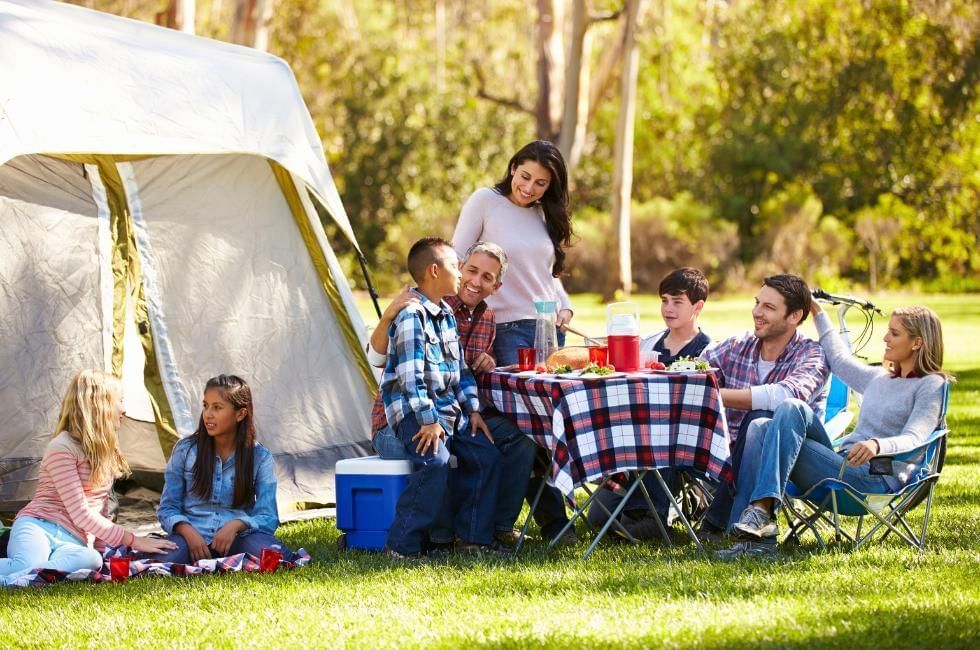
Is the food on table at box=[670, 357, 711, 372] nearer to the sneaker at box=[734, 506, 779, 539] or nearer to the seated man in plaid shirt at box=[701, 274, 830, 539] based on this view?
the seated man in plaid shirt at box=[701, 274, 830, 539]

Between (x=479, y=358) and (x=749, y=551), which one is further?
(x=479, y=358)

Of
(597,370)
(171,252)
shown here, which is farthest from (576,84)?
(597,370)

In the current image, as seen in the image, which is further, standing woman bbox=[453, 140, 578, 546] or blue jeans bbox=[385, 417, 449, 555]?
standing woman bbox=[453, 140, 578, 546]

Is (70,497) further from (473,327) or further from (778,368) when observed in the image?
(778,368)

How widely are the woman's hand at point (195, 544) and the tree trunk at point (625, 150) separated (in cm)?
1824

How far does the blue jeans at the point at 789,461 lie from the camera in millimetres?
4652

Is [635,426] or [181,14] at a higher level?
[181,14]

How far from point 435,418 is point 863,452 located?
1.54 meters

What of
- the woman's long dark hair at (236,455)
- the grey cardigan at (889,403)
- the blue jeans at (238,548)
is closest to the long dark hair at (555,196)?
the grey cardigan at (889,403)

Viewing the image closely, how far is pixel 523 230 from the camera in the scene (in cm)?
569

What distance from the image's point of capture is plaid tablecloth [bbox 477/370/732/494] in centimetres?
464

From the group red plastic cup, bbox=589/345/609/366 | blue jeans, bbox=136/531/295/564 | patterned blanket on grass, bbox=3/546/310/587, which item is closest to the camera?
patterned blanket on grass, bbox=3/546/310/587

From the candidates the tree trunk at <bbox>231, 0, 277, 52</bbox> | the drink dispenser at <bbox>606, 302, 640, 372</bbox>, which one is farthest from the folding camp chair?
the tree trunk at <bbox>231, 0, 277, 52</bbox>

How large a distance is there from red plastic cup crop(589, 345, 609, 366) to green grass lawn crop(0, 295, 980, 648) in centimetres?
71
